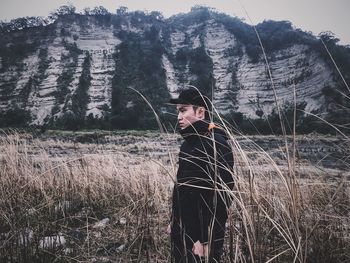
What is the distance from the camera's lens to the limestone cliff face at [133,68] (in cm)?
3406

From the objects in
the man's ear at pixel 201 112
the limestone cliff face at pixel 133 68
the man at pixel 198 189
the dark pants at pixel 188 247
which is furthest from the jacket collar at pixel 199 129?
the limestone cliff face at pixel 133 68

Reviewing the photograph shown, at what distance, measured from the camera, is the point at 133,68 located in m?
40.1

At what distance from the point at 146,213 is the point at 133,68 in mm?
39386

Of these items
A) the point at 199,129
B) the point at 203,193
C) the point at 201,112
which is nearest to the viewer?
the point at 203,193

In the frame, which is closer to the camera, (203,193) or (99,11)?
(203,193)

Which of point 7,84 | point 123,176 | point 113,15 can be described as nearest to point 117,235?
point 123,176

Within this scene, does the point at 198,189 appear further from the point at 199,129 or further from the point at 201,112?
the point at 201,112

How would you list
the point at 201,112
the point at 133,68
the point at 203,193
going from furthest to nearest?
the point at 133,68
the point at 201,112
the point at 203,193

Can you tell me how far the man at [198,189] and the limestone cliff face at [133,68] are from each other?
28.9 metres

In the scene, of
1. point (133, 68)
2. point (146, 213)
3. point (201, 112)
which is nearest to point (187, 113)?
point (201, 112)

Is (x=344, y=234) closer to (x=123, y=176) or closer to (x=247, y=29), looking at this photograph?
(x=123, y=176)

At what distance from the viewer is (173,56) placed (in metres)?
43.0

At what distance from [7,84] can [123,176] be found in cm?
3801

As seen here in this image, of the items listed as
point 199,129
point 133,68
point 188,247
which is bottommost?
point 188,247
